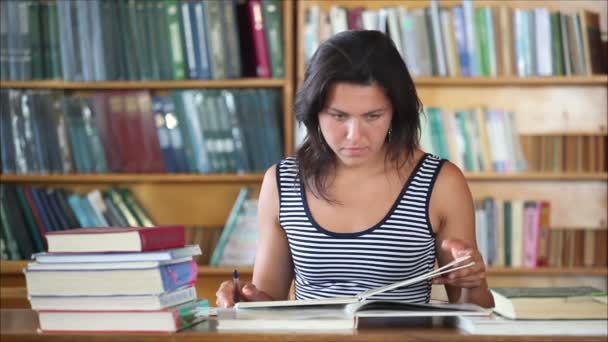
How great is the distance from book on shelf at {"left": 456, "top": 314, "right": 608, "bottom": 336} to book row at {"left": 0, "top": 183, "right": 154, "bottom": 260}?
2.43 metres

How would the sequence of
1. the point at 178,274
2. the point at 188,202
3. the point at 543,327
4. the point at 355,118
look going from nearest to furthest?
the point at 543,327
the point at 178,274
the point at 355,118
the point at 188,202

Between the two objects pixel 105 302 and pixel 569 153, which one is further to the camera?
pixel 569 153

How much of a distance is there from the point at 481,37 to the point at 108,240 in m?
2.40

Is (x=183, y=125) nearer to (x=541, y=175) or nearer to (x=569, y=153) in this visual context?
(x=541, y=175)

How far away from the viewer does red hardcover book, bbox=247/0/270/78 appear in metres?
3.48

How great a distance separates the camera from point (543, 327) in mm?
1241

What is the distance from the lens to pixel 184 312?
136 cm

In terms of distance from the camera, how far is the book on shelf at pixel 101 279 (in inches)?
51.7

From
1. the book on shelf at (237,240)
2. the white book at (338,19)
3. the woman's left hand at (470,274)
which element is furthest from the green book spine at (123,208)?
the woman's left hand at (470,274)

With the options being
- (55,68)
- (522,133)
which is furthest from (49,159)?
(522,133)

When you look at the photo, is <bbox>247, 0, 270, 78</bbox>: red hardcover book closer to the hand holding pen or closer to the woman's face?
the woman's face

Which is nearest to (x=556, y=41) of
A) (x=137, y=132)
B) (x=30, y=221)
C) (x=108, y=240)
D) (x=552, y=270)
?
(x=552, y=270)

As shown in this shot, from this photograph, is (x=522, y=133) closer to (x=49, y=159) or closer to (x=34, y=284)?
(x=49, y=159)

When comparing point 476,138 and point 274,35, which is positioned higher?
point 274,35
